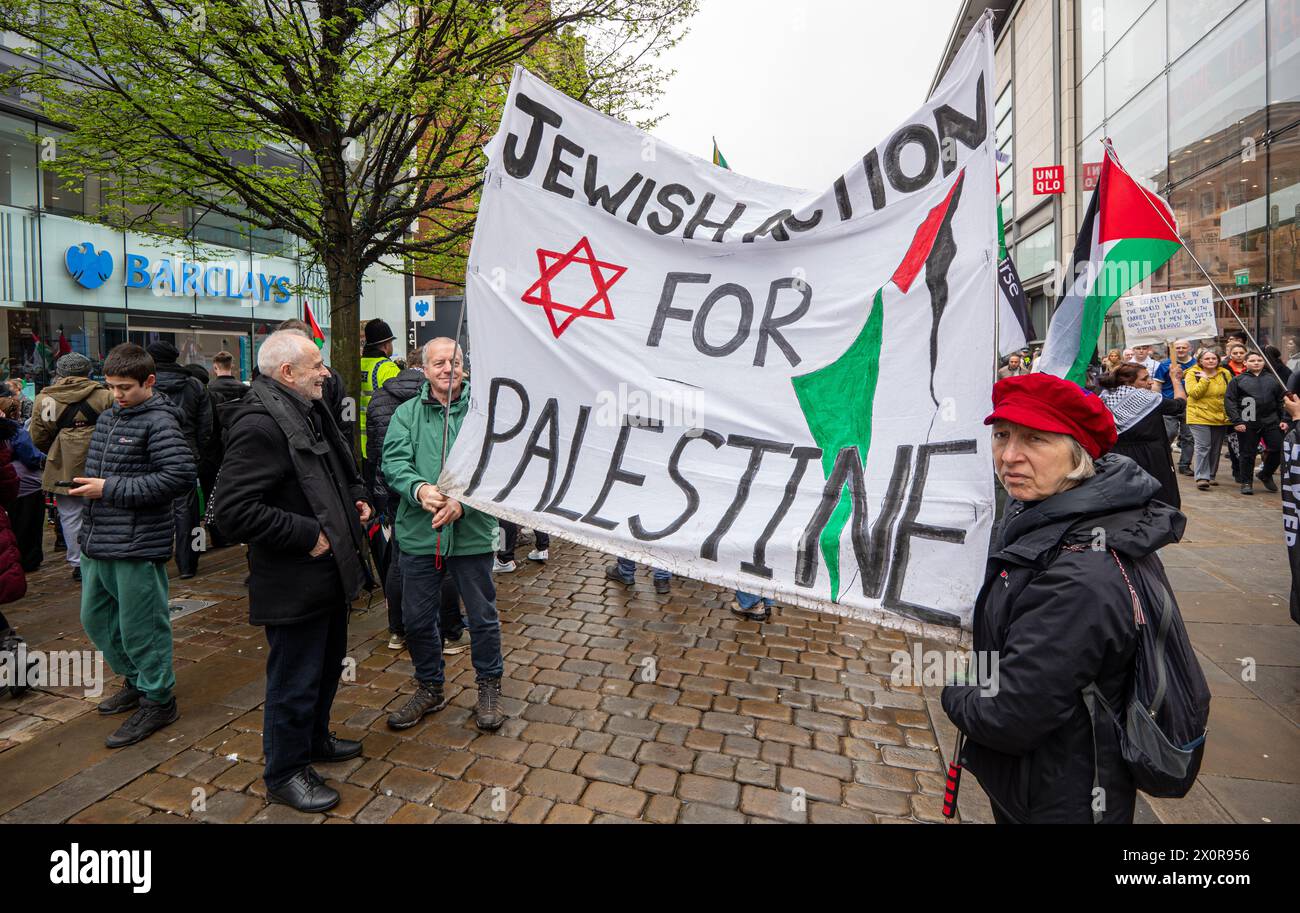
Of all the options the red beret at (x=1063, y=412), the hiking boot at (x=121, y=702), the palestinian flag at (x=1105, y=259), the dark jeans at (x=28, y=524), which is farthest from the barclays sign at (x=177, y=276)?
the red beret at (x=1063, y=412)

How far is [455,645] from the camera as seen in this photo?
497 centimetres

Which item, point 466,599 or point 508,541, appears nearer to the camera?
point 466,599

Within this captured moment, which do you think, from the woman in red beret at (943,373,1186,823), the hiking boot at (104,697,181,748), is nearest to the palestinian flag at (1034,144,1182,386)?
the woman in red beret at (943,373,1186,823)

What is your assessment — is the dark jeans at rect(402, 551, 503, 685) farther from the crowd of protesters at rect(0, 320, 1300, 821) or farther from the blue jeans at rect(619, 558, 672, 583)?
the blue jeans at rect(619, 558, 672, 583)

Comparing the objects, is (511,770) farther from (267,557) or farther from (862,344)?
(862,344)

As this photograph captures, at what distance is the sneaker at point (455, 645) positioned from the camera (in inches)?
192

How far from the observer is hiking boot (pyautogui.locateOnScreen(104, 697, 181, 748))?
143 inches

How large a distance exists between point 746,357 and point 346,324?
6.17 metres

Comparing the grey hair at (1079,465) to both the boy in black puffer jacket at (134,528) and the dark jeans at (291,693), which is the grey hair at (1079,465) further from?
the boy in black puffer jacket at (134,528)

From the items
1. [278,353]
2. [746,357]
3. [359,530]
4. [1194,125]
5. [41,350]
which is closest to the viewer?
[746,357]

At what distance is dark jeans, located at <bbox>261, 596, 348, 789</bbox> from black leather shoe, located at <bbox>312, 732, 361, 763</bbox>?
243mm

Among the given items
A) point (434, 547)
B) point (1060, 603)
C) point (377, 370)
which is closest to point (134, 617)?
point (434, 547)

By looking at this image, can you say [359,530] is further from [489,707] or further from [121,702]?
[121,702]

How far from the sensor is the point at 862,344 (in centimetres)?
258
